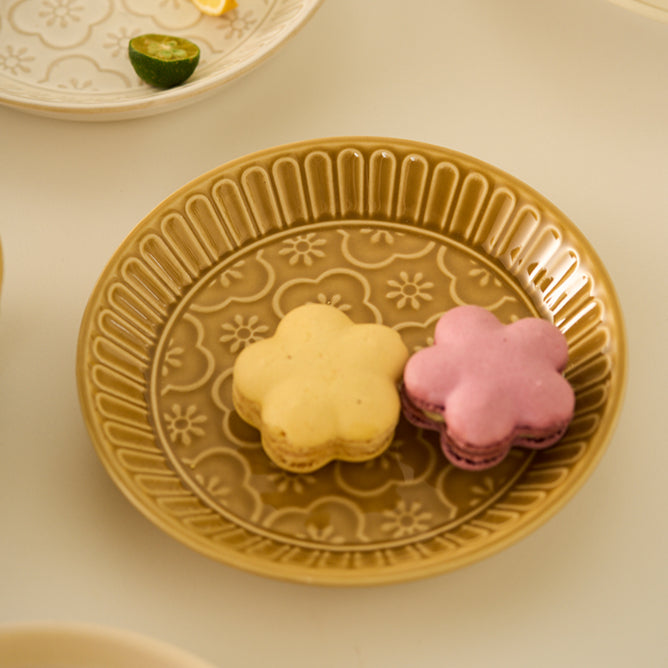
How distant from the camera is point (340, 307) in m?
0.83

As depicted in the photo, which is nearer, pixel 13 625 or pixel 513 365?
pixel 13 625

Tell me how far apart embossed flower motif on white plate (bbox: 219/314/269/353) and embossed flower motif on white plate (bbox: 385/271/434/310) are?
5.8 inches

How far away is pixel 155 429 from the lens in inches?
29.2

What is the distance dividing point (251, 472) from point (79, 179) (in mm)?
448

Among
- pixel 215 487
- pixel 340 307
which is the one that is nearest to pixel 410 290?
pixel 340 307

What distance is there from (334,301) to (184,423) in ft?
0.69

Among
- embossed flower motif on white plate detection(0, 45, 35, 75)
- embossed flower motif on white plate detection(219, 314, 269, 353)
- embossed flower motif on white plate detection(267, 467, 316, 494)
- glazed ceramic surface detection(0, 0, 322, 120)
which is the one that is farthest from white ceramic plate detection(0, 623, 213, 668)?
embossed flower motif on white plate detection(0, 45, 35, 75)

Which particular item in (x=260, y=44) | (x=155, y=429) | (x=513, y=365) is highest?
(x=260, y=44)

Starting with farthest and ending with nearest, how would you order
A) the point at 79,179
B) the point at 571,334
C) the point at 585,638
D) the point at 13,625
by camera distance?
the point at 79,179 → the point at 571,334 → the point at 585,638 → the point at 13,625

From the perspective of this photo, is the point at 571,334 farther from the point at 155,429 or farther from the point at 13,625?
the point at 13,625

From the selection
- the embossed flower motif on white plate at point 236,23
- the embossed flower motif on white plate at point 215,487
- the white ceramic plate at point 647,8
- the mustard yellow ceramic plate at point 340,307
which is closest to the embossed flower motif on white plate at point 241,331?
the mustard yellow ceramic plate at point 340,307

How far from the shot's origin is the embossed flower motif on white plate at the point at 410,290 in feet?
2.72

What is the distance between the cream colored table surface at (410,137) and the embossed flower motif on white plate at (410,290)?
0.67 feet

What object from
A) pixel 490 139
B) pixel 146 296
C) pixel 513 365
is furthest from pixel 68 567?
pixel 490 139
